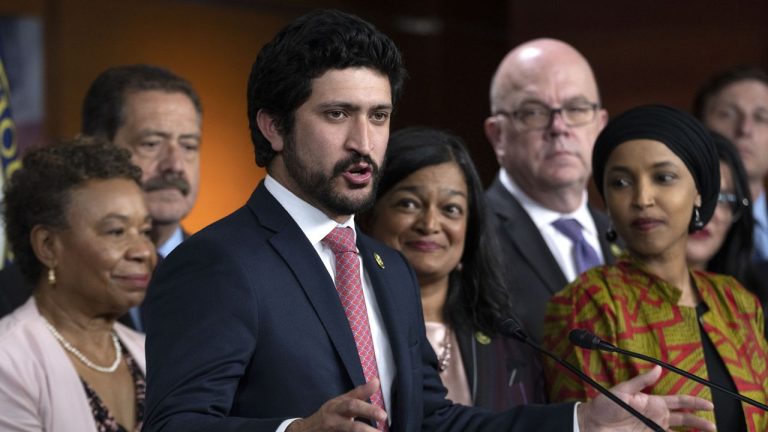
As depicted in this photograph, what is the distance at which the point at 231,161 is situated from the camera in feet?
19.9

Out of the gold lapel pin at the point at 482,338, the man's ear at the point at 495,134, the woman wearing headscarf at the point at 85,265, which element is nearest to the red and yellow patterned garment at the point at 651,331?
the gold lapel pin at the point at 482,338

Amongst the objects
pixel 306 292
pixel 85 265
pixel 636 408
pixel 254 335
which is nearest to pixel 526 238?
pixel 85 265

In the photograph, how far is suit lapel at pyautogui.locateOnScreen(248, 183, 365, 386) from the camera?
218 cm

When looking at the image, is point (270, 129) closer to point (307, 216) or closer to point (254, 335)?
point (307, 216)

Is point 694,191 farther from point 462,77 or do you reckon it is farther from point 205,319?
point 462,77

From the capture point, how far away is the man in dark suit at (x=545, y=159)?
3717 mm

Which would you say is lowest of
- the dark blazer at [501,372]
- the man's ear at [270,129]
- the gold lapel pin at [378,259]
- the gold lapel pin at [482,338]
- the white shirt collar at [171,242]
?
the dark blazer at [501,372]

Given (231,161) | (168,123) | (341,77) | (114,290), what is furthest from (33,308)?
(231,161)

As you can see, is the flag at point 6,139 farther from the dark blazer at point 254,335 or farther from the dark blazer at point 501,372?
the dark blazer at point 254,335

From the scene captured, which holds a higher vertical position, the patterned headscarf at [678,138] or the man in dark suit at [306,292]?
the patterned headscarf at [678,138]

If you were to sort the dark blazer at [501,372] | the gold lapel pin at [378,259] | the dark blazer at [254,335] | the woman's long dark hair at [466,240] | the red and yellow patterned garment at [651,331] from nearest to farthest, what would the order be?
1. the dark blazer at [254,335]
2. the gold lapel pin at [378,259]
3. the red and yellow patterned garment at [651,331]
4. the dark blazer at [501,372]
5. the woman's long dark hair at [466,240]

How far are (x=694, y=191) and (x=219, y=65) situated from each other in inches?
140

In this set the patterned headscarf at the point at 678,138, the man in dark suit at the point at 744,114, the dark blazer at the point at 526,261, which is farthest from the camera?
the man in dark suit at the point at 744,114

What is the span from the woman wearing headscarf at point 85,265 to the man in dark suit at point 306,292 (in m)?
0.92
